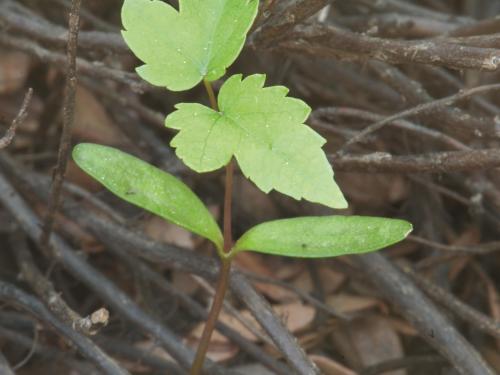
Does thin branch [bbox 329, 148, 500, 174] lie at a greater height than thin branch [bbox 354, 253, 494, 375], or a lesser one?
greater

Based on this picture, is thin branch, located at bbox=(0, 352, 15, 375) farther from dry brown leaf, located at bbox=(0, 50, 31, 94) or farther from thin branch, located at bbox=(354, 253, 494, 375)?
dry brown leaf, located at bbox=(0, 50, 31, 94)

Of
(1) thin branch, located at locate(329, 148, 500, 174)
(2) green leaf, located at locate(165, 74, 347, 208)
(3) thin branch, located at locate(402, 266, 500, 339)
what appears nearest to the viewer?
(2) green leaf, located at locate(165, 74, 347, 208)

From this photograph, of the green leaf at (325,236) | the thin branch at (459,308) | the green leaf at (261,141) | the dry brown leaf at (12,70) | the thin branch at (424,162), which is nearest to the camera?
the green leaf at (261,141)

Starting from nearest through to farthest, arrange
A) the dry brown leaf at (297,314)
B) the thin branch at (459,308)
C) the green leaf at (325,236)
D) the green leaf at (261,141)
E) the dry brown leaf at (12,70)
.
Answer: the green leaf at (261,141) < the green leaf at (325,236) < the thin branch at (459,308) < the dry brown leaf at (297,314) < the dry brown leaf at (12,70)

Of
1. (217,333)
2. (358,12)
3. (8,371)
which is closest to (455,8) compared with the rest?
(358,12)

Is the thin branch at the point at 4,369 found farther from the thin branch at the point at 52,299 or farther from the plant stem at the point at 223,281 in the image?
the plant stem at the point at 223,281

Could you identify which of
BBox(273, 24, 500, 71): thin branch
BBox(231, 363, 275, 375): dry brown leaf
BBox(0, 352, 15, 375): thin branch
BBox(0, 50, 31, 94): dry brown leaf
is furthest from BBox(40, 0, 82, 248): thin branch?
BBox(0, 50, 31, 94): dry brown leaf

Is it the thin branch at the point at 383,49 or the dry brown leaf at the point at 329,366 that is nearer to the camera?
the thin branch at the point at 383,49

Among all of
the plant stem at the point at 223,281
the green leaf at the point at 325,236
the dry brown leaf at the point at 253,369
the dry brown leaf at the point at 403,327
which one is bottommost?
the dry brown leaf at the point at 253,369

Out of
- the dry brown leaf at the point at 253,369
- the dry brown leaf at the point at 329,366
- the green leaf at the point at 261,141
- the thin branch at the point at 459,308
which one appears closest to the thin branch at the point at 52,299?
the green leaf at the point at 261,141
